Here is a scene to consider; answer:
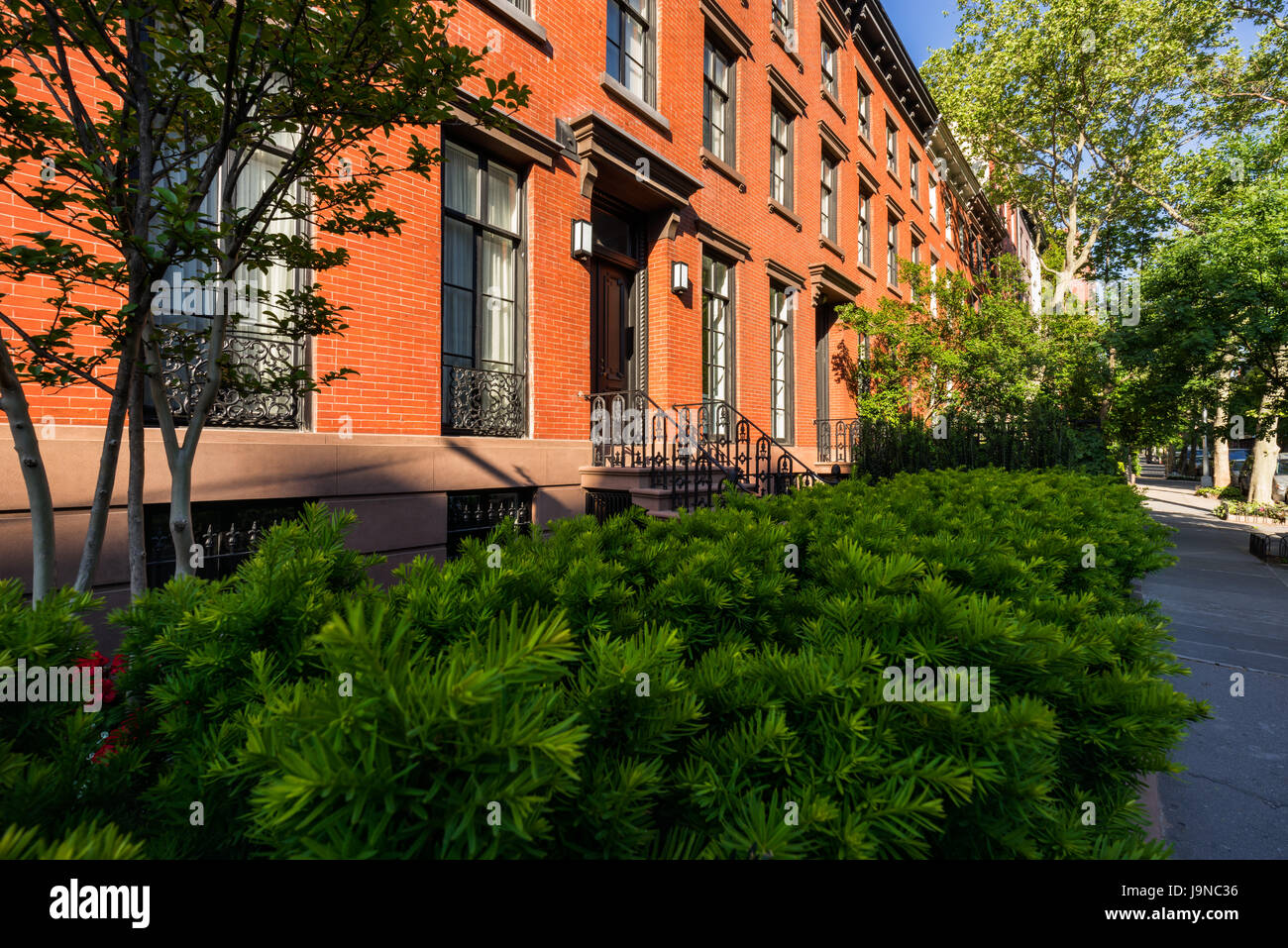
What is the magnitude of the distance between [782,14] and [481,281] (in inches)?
453

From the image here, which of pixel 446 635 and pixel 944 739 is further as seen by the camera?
pixel 446 635

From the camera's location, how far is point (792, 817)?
0.98m

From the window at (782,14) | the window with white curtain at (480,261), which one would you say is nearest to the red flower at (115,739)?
the window with white curtain at (480,261)

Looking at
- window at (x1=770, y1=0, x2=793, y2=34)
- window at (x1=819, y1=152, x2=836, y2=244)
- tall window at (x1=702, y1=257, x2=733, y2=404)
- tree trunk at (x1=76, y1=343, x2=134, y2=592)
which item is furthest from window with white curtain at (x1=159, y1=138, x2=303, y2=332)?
window at (x1=819, y1=152, x2=836, y2=244)

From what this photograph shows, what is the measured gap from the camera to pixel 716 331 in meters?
12.5

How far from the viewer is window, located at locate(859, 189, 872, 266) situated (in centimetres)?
1884

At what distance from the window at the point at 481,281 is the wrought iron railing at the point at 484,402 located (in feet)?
0.04

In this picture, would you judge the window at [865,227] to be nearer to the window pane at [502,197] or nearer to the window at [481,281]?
the window pane at [502,197]

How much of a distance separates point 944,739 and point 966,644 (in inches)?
13.6

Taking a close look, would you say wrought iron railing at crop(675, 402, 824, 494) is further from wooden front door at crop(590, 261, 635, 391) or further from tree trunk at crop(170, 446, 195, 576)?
tree trunk at crop(170, 446, 195, 576)

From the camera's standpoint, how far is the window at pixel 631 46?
1020 cm

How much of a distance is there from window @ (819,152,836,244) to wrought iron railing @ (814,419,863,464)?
5074 millimetres
